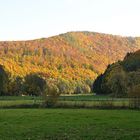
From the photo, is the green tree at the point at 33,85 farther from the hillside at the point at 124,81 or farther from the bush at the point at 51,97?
the bush at the point at 51,97

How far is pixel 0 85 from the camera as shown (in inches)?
6220

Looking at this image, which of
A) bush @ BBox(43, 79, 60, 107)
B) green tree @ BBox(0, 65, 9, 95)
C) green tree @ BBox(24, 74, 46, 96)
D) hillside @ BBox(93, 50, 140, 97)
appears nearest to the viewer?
bush @ BBox(43, 79, 60, 107)

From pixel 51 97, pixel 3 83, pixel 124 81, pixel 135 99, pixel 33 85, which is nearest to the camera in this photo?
pixel 135 99

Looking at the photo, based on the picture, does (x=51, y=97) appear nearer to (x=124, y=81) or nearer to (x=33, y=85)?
(x=124, y=81)

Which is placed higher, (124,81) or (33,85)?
(124,81)

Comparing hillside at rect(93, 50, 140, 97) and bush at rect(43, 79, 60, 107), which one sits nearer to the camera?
bush at rect(43, 79, 60, 107)

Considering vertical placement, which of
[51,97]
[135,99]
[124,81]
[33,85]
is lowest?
[135,99]

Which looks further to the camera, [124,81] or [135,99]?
[124,81]

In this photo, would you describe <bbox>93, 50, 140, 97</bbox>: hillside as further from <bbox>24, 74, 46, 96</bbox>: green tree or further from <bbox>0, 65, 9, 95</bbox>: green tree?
<bbox>0, 65, 9, 95</bbox>: green tree

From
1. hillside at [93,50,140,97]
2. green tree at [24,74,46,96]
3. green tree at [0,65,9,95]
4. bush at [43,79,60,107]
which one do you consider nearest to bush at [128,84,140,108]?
hillside at [93,50,140,97]

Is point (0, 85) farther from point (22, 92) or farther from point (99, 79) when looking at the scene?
point (99, 79)

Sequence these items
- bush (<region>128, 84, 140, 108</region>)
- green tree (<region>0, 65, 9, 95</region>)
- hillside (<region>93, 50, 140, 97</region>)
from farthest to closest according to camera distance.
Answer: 1. green tree (<region>0, 65, 9, 95</region>)
2. hillside (<region>93, 50, 140, 97</region>)
3. bush (<region>128, 84, 140, 108</region>)

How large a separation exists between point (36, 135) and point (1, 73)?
430 ft

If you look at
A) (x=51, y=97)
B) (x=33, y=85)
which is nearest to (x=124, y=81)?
(x=51, y=97)
